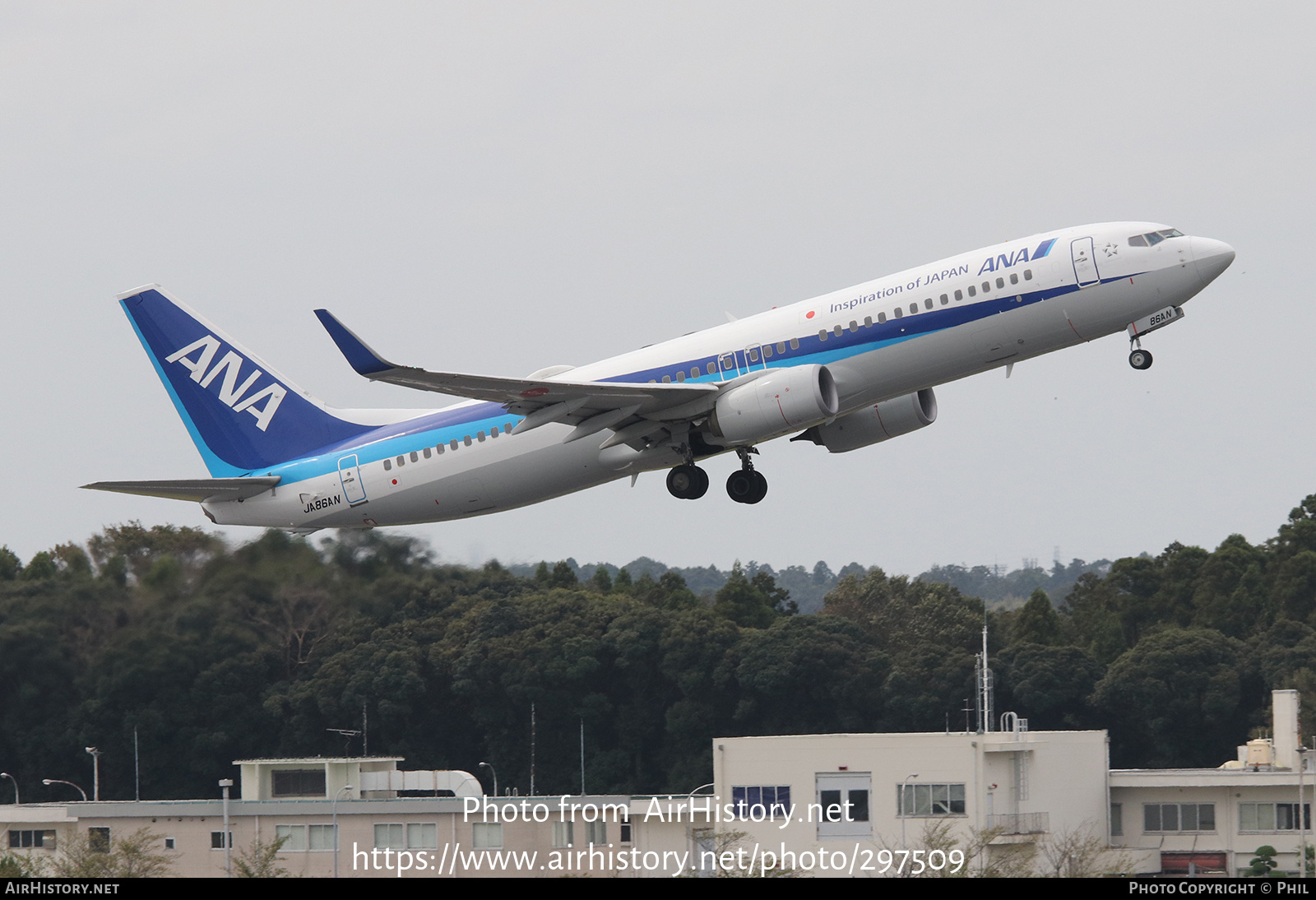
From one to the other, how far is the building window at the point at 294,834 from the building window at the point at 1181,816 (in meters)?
27.0

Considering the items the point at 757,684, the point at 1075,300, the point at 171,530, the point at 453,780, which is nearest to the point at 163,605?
the point at 171,530

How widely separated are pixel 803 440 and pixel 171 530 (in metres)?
20.0

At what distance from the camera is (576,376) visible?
39.2m

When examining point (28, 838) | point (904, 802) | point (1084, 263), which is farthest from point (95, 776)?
point (1084, 263)

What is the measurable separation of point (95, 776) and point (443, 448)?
108ft

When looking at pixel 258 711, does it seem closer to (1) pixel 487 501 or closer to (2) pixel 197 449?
(2) pixel 197 449

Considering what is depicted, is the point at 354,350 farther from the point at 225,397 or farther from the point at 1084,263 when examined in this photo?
the point at 1084,263

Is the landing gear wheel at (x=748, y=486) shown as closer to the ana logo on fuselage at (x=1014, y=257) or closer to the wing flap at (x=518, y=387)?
the wing flap at (x=518, y=387)

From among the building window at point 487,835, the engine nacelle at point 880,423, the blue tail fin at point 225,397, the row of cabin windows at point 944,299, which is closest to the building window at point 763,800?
the building window at point 487,835

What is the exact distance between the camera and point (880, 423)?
133ft

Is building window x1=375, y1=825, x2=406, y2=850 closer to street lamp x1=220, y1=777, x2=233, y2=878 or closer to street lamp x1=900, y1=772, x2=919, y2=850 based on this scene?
street lamp x1=220, y1=777, x2=233, y2=878

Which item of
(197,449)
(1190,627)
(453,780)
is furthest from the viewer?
(1190,627)

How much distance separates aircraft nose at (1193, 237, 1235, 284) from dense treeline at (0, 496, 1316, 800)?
2299cm

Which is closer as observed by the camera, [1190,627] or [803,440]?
[803,440]
